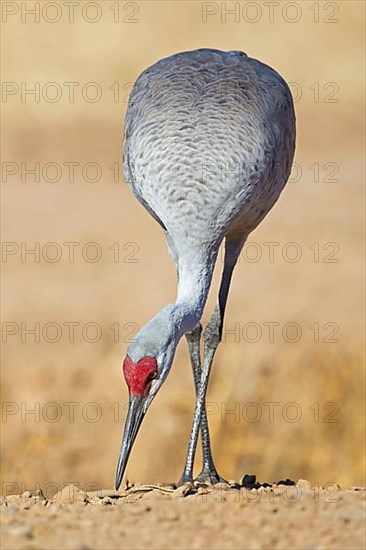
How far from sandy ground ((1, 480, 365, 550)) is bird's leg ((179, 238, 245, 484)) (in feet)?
4.48

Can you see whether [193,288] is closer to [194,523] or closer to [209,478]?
[209,478]

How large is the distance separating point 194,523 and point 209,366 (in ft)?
8.77

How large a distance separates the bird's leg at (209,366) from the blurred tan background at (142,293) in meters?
3.68

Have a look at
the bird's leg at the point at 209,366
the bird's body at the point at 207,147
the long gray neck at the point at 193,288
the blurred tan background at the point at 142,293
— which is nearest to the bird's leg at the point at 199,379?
the bird's leg at the point at 209,366

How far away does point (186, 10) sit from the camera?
25.5m

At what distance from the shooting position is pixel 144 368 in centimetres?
712

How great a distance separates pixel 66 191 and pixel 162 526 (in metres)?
14.4

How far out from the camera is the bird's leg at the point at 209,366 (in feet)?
28.8

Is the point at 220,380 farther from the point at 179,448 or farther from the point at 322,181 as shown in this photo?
the point at 322,181

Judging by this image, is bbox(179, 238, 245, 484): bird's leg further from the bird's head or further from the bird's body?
the bird's head

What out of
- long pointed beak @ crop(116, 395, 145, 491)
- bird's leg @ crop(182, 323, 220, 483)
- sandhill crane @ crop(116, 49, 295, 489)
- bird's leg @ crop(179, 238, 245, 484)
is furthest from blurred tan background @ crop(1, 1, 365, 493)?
long pointed beak @ crop(116, 395, 145, 491)

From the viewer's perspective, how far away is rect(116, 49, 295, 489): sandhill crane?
811cm

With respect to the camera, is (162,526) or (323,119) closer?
(162,526)

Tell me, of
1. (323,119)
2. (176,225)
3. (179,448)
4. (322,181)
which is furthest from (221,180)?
(323,119)
